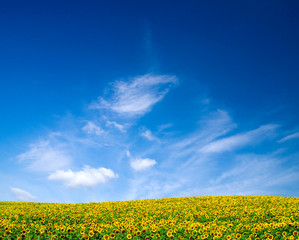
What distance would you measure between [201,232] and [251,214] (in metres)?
8.13

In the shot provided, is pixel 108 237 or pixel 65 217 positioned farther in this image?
pixel 65 217

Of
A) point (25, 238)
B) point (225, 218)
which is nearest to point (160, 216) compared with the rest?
point (225, 218)

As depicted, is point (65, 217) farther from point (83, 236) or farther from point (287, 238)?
point (287, 238)

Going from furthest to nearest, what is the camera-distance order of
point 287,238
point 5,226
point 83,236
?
point 5,226 < point 83,236 < point 287,238

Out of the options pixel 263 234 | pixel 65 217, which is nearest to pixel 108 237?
pixel 263 234

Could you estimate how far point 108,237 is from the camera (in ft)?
31.6

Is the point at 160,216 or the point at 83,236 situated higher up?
the point at 160,216

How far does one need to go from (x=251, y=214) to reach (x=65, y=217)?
1272 cm

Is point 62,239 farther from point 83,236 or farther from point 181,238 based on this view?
point 181,238

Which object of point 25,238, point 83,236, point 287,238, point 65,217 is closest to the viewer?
point 287,238

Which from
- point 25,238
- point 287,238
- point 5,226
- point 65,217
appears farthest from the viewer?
A: point 65,217

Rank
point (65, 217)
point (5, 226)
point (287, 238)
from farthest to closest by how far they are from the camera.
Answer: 1. point (65, 217)
2. point (5, 226)
3. point (287, 238)

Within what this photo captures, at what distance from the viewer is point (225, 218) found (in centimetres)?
1612

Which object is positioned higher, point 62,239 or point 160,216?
point 160,216
